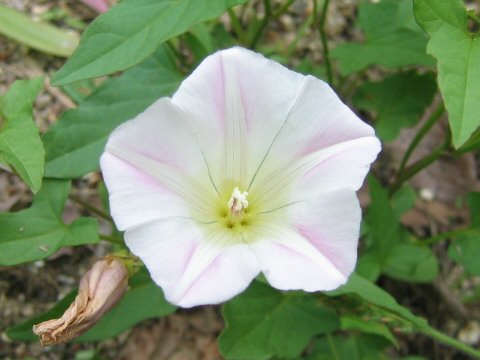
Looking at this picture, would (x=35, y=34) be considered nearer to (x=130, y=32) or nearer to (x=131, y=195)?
(x=130, y=32)

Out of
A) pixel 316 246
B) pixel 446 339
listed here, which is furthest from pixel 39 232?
pixel 446 339

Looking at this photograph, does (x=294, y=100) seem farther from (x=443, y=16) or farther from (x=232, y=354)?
(x=232, y=354)

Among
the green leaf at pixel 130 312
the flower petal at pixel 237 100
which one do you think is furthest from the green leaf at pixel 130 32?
the green leaf at pixel 130 312

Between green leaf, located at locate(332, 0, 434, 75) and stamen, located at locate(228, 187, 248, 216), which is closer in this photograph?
stamen, located at locate(228, 187, 248, 216)

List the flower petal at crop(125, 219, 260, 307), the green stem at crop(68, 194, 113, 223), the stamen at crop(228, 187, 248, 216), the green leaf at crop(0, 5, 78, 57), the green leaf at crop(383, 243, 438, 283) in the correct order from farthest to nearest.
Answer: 1. the green leaf at crop(0, 5, 78, 57)
2. the green leaf at crop(383, 243, 438, 283)
3. the green stem at crop(68, 194, 113, 223)
4. the stamen at crop(228, 187, 248, 216)
5. the flower petal at crop(125, 219, 260, 307)

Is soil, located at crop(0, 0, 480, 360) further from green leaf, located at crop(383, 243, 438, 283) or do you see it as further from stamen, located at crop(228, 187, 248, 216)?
stamen, located at crop(228, 187, 248, 216)

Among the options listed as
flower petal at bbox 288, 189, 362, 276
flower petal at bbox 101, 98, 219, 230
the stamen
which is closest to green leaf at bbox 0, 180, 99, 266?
flower petal at bbox 101, 98, 219, 230

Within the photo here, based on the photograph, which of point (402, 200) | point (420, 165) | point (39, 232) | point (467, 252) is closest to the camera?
point (39, 232)
